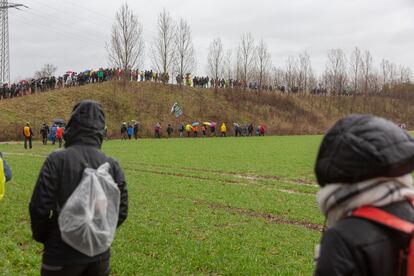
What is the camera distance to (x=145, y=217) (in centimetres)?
1042

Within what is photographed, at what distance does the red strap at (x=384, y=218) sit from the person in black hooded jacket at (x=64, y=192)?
7.74 ft

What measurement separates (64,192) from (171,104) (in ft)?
197

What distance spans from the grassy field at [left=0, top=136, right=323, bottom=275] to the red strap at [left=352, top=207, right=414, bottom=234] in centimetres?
496

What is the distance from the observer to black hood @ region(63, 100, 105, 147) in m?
3.79

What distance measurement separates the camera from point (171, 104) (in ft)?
207

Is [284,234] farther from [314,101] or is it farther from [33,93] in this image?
[314,101]

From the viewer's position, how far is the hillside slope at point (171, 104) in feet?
162

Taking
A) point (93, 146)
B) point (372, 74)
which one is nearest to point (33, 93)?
point (93, 146)

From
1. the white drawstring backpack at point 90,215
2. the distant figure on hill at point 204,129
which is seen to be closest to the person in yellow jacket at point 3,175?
the white drawstring backpack at point 90,215

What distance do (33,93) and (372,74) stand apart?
77.9 meters

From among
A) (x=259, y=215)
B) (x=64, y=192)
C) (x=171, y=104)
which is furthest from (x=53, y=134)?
(x=64, y=192)

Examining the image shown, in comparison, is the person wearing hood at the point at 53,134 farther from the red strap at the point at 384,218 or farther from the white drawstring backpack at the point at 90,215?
the red strap at the point at 384,218

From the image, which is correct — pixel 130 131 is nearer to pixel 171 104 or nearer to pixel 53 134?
pixel 53 134

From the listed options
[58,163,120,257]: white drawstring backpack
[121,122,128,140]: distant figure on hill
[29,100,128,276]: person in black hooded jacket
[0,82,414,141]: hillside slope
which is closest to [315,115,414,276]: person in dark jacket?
[58,163,120,257]: white drawstring backpack
